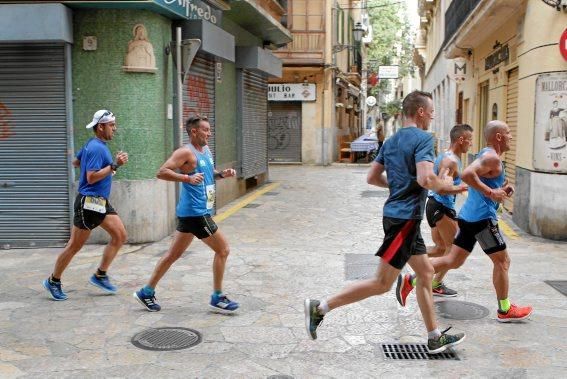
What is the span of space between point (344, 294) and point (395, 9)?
42717 millimetres

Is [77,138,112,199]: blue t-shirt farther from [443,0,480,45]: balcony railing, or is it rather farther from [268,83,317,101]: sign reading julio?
[268,83,317,101]: sign reading julio

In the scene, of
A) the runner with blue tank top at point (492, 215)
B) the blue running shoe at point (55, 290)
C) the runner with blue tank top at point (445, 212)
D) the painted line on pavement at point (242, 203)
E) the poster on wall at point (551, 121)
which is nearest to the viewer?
the runner with blue tank top at point (492, 215)

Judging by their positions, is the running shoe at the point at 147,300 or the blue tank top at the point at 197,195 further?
the running shoe at the point at 147,300

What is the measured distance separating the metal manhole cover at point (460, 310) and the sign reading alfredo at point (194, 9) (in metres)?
5.12

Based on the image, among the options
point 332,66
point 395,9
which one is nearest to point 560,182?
point 332,66

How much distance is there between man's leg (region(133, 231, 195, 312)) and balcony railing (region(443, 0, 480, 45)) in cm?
893

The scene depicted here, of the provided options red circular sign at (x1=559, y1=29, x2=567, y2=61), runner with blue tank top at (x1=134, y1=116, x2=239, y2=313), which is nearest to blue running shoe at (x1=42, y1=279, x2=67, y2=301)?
runner with blue tank top at (x1=134, y1=116, x2=239, y2=313)

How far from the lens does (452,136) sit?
5.73 metres

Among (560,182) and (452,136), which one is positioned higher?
(452,136)

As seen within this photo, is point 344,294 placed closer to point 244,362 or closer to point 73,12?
point 244,362

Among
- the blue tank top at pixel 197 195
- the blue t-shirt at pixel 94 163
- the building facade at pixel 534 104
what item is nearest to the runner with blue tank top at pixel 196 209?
the blue tank top at pixel 197 195

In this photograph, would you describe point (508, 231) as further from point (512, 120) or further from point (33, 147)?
point (33, 147)

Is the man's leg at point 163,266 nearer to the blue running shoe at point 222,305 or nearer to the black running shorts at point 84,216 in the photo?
the blue running shoe at point 222,305

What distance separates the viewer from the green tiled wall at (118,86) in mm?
8070
